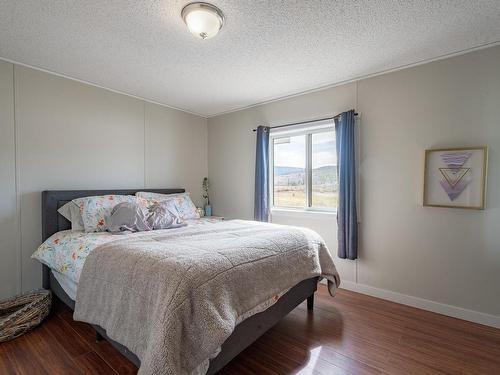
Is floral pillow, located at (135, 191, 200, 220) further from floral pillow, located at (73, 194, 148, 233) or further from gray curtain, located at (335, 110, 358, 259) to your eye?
gray curtain, located at (335, 110, 358, 259)

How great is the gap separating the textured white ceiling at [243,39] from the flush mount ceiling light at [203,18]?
0.05 meters

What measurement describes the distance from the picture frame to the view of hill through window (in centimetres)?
99

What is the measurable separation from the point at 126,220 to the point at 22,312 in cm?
106

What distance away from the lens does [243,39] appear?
6.71ft

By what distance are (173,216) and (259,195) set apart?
4.19ft

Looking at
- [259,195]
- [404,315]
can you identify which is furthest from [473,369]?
[259,195]

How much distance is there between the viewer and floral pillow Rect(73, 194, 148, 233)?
245 cm

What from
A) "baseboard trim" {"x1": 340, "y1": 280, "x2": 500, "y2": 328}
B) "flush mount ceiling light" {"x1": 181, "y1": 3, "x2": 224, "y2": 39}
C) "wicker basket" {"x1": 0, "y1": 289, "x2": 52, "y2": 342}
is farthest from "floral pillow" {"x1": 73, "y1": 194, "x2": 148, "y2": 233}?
"baseboard trim" {"x1": 340, "y1": 280, "x2": 500, "y2": 328}

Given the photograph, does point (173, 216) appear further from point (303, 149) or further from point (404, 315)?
point (404, 315)

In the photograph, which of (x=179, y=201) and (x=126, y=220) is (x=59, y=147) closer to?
(x=126, y=220)

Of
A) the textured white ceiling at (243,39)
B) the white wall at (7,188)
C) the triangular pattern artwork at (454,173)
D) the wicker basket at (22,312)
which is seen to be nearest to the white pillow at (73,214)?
the white wall at (7,188)

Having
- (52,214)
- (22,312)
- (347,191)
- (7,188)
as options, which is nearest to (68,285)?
(22,312)

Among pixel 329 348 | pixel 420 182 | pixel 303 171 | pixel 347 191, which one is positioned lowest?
pixel 329 348

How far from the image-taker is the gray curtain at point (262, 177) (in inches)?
139
